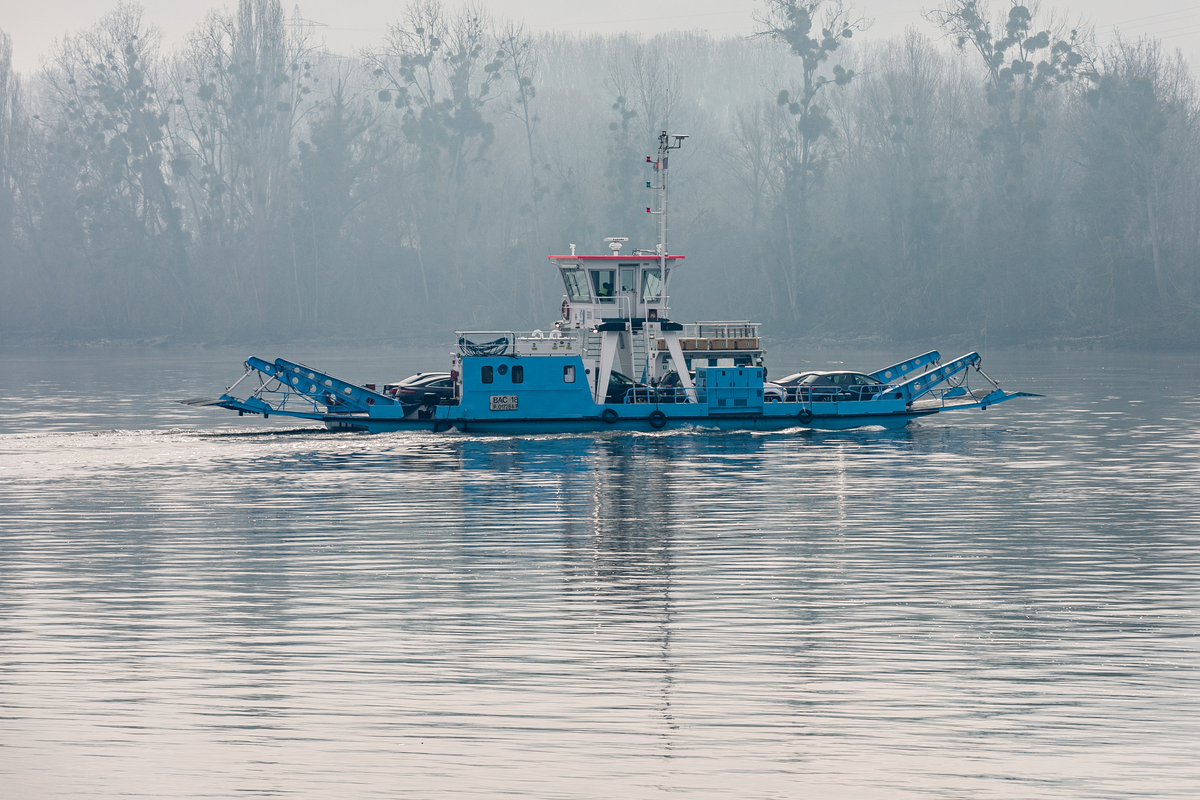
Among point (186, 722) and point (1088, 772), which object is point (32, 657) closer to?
point (186, 722)

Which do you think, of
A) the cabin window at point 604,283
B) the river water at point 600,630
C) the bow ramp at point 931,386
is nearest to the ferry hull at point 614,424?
the bow ramp at point 931,386

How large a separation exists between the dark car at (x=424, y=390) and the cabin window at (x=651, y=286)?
8.30 metres

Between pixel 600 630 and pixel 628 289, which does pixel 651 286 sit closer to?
pixel 628 289

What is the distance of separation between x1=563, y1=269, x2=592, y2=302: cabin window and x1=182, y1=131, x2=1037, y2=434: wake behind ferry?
0.04 metres

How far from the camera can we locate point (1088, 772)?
42.4 ft

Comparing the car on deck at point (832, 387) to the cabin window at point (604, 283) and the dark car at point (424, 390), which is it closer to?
the cabin window at point (604, 283)

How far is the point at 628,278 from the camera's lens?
49.9m

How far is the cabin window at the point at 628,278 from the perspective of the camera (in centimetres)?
4978

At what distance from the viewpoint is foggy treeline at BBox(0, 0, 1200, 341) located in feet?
427

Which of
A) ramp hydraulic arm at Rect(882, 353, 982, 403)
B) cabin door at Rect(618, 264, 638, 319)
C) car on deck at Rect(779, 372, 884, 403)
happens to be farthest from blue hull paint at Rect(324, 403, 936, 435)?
cabin door at Rect(618, 264, 638, 319)

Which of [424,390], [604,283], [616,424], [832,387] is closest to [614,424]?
[616,424]

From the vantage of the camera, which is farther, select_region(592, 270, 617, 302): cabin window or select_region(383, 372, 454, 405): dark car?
select_region(383, 372, 454, 405): dark car

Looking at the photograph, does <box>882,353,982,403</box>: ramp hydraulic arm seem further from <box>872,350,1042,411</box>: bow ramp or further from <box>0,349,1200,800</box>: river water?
<box>0,349,1200,800</box>: river water

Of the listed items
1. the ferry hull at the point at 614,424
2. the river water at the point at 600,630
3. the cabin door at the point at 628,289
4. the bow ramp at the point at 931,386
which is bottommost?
the river water at the point at 600,630
